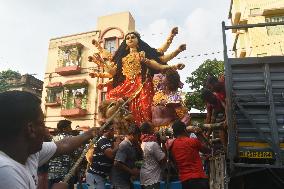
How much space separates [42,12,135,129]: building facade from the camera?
87.7ft

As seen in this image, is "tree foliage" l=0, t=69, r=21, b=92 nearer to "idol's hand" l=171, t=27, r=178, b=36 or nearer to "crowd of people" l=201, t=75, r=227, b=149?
"idol's hand" l=171, t=27, r=178, b=36

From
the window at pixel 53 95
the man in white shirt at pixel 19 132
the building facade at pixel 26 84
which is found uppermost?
the building facade at pixel 26 84

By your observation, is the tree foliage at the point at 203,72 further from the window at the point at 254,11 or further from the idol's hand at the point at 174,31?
the idol's hand at the point at 174,31

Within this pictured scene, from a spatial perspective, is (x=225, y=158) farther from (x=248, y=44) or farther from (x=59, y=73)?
(x=59, y=73)

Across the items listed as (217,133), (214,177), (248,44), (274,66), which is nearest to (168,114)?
(217,133)

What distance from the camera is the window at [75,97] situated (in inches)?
1069

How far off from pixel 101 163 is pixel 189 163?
1592 mm

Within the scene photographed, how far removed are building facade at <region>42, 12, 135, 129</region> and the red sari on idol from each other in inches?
571

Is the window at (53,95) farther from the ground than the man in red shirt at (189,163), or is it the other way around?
the window at (53,95)

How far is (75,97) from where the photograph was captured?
27.6m

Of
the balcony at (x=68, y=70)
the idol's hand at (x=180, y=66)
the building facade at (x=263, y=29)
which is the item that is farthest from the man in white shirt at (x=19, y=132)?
the balcony at (x=68, y=70)

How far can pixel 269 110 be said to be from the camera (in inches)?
200

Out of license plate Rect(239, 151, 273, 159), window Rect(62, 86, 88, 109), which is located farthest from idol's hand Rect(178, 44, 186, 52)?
window Rect(62, 86, 88, 109)

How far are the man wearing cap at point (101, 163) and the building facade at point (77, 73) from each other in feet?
67.4
